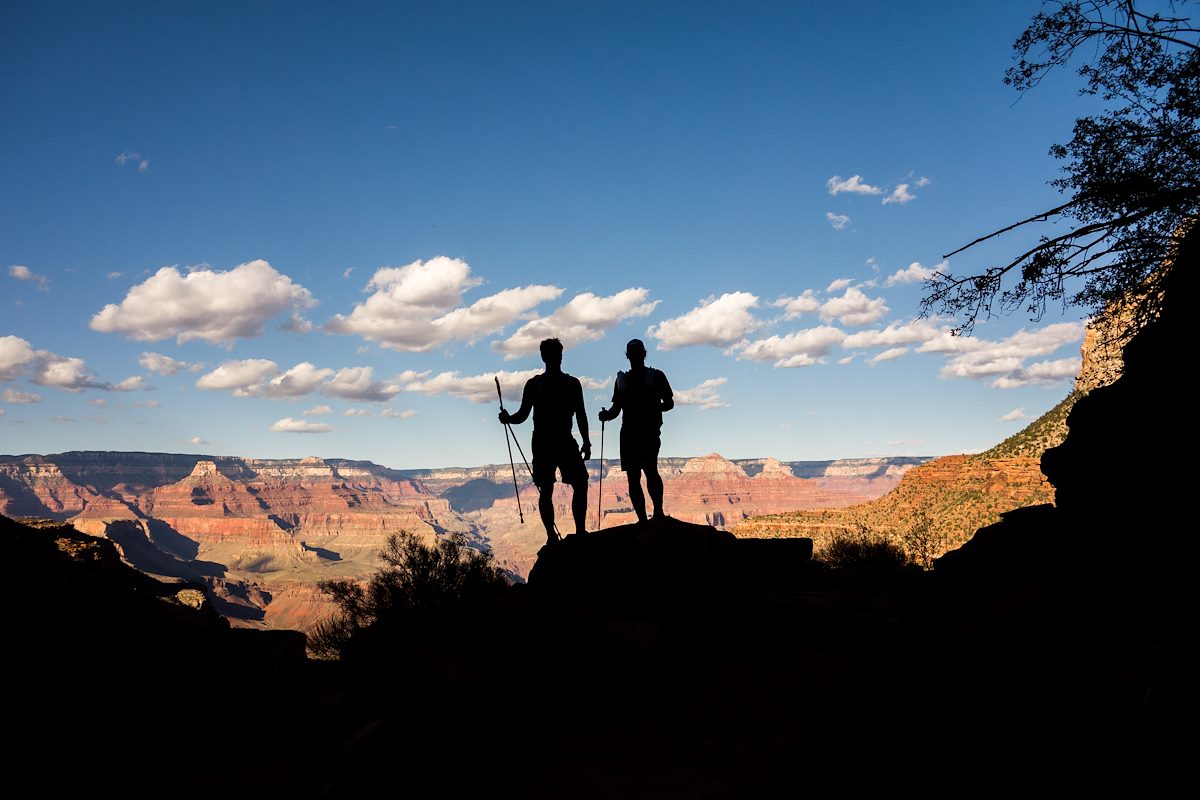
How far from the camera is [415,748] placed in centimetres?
469

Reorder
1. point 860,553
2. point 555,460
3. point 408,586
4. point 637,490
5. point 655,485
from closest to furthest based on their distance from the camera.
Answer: point 555,460 → point 637,490 → point 655,485 → point 408,586 → point 860,553

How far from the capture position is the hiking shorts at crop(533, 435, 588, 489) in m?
9.32

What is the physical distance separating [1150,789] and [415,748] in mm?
4134

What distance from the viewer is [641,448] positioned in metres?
9.64

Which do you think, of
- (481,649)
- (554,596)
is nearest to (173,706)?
(481,649)

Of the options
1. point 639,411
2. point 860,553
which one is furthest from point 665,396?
point 860,553

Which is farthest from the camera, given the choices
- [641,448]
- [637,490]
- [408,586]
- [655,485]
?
[408,586]

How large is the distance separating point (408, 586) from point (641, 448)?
6918 mm

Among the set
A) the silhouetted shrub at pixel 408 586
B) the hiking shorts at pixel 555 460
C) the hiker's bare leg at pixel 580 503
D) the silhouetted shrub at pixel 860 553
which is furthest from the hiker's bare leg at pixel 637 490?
the silhouetted shrub at pixel 860 553

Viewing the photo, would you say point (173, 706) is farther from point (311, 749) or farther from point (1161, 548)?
point (1161, 548)

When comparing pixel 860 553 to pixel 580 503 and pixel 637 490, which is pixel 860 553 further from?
pixel 580 503

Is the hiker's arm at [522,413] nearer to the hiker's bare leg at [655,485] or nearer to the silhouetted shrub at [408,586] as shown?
the hiker's bare leg at [655,485]

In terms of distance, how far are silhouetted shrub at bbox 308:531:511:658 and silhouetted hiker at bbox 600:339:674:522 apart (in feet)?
14.5

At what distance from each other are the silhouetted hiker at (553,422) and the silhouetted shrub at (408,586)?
4.01 m
